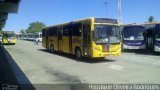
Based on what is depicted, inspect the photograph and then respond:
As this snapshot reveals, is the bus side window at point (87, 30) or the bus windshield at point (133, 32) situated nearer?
the bus side window at point (87, 30)

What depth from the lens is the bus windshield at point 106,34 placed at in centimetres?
1828

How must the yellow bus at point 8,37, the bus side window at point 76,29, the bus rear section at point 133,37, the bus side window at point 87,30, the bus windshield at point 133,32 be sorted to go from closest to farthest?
the bus side window at point 87,30, the bus side window at point 76,29, the bus rear section at point 133,37, the bus windshield at point 133,32, the yellow bus at point 8,37

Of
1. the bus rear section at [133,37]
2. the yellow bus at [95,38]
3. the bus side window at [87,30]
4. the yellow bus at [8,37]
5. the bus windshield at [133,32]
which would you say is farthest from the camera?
the yellow bus at [8,37]

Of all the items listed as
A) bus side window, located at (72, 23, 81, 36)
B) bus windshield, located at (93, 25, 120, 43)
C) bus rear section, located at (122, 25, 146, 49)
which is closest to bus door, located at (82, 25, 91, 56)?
bus windshield, located at (93, 25, 120, 43)

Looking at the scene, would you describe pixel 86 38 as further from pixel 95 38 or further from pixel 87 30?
pixel 95 38

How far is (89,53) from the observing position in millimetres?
18656

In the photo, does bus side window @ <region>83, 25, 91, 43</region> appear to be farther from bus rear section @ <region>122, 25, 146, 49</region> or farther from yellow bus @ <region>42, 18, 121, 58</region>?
bus rear section @ <region>122, 25, 146, 49</region>

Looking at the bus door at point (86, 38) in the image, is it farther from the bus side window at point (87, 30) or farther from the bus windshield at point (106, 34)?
the bus windshield at point (106, 34)

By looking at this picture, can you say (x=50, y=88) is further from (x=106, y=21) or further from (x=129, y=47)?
(x=129, y=47)

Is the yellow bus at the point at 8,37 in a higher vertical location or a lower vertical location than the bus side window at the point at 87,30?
lower

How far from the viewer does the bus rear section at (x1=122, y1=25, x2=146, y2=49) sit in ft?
92.1

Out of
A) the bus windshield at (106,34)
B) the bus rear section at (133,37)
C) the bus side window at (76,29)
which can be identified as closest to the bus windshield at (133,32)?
the bus rear section at (133,37)

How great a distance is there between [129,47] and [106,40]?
10.5 metres

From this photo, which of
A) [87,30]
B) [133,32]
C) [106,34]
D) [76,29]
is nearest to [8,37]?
[133,32]
